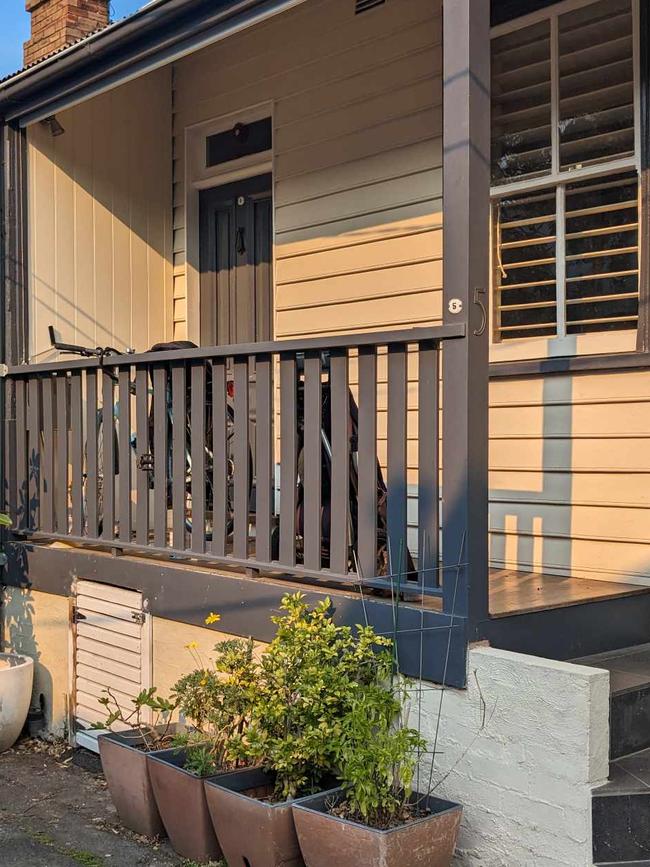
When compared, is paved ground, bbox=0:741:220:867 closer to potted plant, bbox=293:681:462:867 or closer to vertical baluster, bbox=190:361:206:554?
potted plant, bbox=293:681:462:867

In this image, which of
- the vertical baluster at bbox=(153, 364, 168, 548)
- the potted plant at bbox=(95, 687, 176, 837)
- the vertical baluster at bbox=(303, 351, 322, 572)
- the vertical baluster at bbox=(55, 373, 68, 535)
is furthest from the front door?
the potted plant at bbox=(95, 687, 176, 837)

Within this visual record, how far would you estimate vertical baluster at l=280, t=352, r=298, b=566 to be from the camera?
12.5ft

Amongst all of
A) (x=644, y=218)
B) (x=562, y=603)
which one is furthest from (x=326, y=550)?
(x=644, y=218)

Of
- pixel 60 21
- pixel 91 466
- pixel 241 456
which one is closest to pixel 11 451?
pixel 91 466

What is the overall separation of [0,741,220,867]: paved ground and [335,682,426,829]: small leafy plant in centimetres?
→ 84

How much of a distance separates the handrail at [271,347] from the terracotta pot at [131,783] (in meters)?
1.61

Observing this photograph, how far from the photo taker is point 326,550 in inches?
157

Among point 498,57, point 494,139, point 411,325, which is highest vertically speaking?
point 498,57

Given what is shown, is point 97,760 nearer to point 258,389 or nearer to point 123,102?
point 258,389

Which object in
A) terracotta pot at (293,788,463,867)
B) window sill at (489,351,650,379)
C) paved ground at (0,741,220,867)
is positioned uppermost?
window sill at (489,351,650,379)

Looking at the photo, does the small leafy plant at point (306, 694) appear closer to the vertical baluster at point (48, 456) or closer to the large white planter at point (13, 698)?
the large white planter at point (13, 698)

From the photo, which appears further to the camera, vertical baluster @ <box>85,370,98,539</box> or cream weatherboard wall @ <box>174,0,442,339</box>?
cream weatherboard wall @ <box>174,0,442,339</box>

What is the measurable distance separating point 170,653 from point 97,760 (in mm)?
798

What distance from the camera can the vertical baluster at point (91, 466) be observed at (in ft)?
15.9
